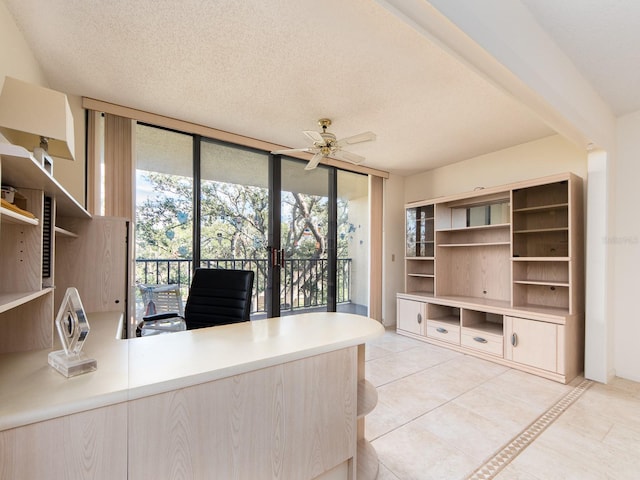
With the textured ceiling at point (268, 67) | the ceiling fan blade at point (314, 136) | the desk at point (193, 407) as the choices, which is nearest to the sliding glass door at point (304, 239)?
the textured ceiling at point (268, 67)

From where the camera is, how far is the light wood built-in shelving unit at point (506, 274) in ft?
9.46

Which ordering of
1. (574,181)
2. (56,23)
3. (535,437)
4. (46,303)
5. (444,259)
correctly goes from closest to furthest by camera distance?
(46,303) < (56,23) < (535,437) < (574,181) < (444,259)

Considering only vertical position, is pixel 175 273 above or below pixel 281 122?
below

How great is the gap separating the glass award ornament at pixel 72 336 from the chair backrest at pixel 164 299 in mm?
2538

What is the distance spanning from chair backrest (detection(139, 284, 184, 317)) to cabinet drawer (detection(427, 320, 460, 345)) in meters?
3.17

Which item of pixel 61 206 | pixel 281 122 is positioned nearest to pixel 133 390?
pixel 61 206

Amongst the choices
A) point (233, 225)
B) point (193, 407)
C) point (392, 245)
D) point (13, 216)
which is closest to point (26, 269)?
point (13, 216)

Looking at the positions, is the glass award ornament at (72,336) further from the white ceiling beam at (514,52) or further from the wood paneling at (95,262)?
the white ceiling beam at (514,52)

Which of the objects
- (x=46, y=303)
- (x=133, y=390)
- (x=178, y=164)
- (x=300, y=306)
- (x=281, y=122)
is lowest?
(x=300, y=306)

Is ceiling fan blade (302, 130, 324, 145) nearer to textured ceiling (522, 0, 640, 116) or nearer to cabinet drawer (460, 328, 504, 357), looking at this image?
textured ceiling (522, 0, 640, 116)

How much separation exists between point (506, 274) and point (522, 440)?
2.19 metres

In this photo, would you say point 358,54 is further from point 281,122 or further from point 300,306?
point 300,306

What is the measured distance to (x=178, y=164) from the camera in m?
3.27

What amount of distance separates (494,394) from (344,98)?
9.31 ft
